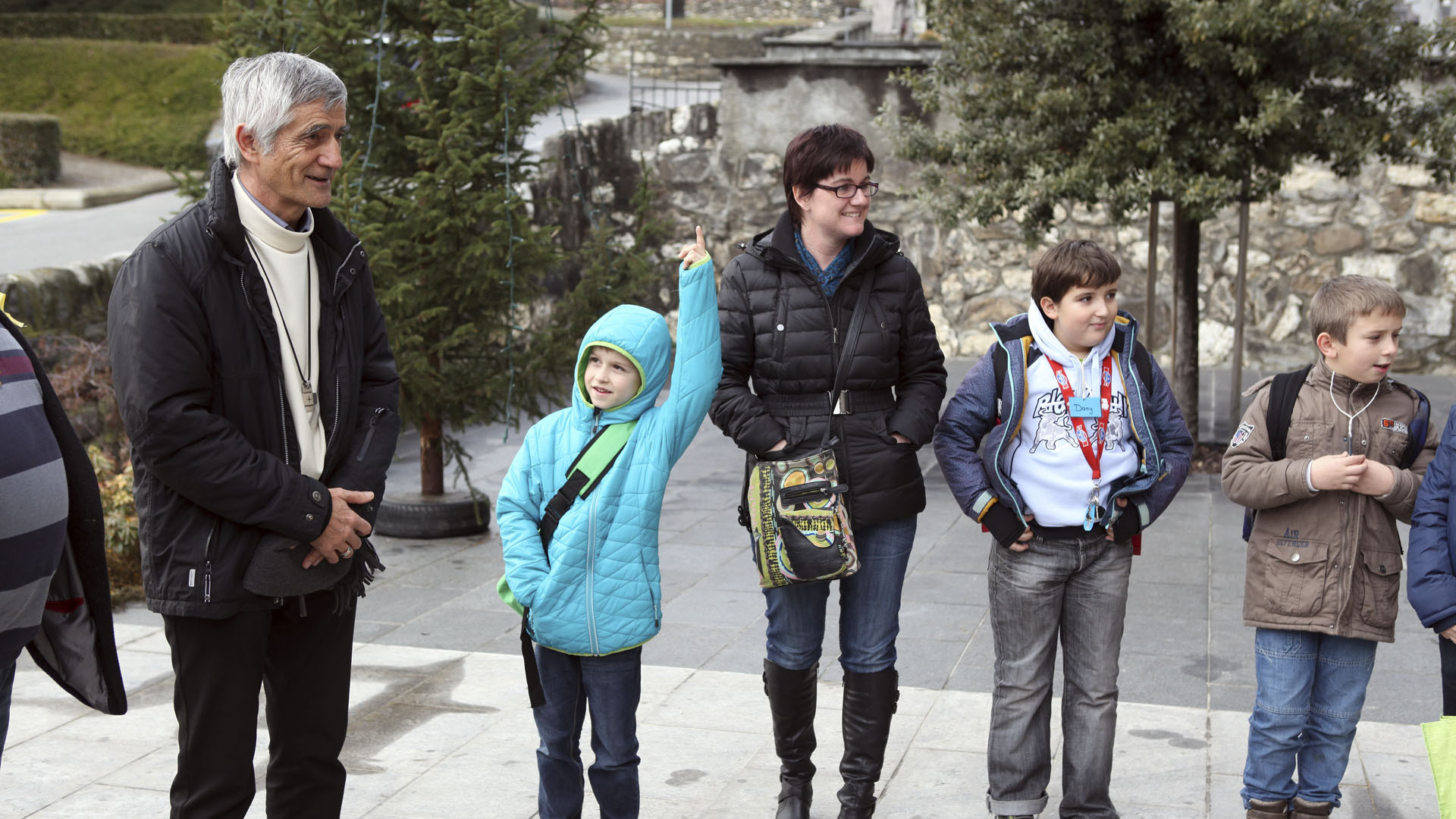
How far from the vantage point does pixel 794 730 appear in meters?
3.87

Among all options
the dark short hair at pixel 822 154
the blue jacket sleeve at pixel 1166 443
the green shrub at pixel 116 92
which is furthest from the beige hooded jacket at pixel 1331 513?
the green shrub at pixel 116 92

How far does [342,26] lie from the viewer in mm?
6820

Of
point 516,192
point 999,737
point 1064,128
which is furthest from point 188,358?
point 1064,128

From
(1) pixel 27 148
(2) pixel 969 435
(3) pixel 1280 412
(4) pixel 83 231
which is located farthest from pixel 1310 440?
(1) pixel 27 148

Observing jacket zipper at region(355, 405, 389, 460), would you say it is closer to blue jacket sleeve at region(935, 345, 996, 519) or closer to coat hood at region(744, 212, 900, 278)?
coat hood at region(744, 212, 900, 278)

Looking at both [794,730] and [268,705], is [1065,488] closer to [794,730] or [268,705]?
[794,730]

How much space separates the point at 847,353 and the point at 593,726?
3.86ft

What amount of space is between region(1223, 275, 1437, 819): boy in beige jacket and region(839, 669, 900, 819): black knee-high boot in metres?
0.98

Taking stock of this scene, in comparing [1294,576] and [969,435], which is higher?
[969,435]

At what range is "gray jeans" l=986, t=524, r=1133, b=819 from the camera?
3.70 m

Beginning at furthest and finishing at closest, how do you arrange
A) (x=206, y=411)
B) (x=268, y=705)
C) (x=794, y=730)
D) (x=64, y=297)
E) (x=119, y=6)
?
(x=119, y=6) < (x=64, y=297) < (x=794, y=730) < (x=268, y=705) < (x=206, y=411)

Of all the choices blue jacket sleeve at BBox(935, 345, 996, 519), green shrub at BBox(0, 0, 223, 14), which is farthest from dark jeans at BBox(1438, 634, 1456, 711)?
green shrub at BBox(0, 0, 223, 14)

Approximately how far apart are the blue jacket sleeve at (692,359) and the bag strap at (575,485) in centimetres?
13

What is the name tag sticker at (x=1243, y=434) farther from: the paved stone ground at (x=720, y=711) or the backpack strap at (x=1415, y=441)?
the paved stone ground at (x=720, y=711)
